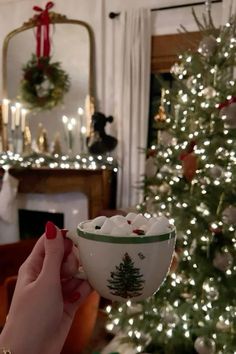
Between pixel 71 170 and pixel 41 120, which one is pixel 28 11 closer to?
pixel 41 120

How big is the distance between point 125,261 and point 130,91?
303 centimetres

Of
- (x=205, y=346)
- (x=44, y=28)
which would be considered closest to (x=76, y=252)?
(x=205, y=346)

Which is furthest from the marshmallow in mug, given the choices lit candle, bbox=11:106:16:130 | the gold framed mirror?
lit candle, bbox=11:106:16:130

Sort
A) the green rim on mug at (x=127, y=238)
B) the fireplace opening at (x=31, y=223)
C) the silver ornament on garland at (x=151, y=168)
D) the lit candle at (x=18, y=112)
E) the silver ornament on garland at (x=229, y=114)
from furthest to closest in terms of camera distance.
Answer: the fireplace opening at (x=31, y=223)
the lit candle at (x=18, y=112)
the silver ornament on garland at (x=151, y=168)
the silver ornament on garland at (x=229, y=114)
the green rim on mug at (x=127, y=238)

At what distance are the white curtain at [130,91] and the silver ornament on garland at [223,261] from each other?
159 cm

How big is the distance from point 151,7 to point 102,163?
1389 mm

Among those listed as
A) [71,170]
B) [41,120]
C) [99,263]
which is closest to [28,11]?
[41,120]

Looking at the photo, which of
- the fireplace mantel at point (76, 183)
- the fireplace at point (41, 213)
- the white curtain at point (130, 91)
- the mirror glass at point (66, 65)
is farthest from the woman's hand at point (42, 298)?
the mirror glass at point (66, 65)

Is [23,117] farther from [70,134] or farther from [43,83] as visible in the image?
Result: [70,134]

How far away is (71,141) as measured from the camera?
152 inches

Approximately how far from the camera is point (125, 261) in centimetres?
68

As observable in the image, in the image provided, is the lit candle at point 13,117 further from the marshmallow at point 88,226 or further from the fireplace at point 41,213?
the marshmallow at point 88,226

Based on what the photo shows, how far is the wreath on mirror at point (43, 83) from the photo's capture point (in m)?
3.88

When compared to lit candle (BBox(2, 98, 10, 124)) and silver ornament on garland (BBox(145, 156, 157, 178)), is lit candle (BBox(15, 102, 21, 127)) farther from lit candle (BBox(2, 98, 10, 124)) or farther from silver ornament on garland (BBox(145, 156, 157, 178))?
silver ornament on garland (BBox(145, 156, 157, 178))
